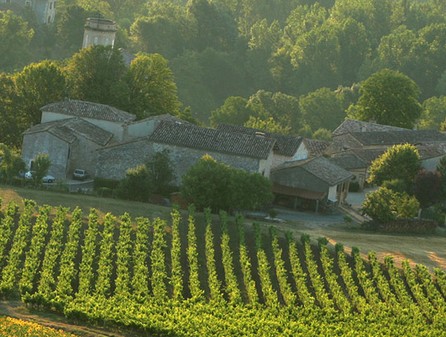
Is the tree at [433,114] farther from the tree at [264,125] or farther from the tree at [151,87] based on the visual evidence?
the tree at [151,87]

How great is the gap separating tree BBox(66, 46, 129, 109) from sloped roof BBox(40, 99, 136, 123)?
7.05 metres

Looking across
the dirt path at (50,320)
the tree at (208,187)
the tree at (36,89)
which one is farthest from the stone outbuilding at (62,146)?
the dirt path at (50,320)

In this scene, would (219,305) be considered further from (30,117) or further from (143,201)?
(30,117)

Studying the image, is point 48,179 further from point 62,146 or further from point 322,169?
point 322,169

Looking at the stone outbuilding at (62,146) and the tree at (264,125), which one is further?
the tree at (264,125)

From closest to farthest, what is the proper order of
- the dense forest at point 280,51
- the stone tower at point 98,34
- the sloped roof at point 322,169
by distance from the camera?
the sloped roof at point 322,169 < the stone tower at point 98,34 < the dense forest at point 280,51

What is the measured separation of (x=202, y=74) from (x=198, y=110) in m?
7.18

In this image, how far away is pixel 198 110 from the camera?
12331 centimetres

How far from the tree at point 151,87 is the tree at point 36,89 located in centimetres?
688

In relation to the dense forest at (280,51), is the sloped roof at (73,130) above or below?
below

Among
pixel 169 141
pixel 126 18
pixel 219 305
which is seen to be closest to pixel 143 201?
pixel 169 141

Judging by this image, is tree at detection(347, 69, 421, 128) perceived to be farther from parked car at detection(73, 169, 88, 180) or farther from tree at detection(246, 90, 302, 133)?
parked car at detection(73, 169, 88, 180)

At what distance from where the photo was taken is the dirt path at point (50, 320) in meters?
42.8

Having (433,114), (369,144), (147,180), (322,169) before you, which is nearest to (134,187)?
(147,180)
